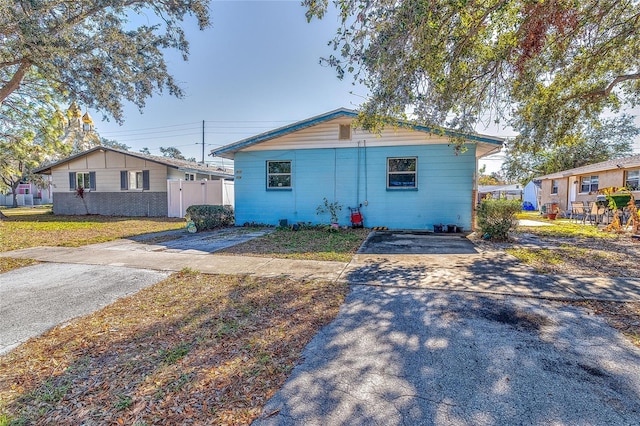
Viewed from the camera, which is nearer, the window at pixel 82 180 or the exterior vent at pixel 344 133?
the exterior vent at pixel 344 133

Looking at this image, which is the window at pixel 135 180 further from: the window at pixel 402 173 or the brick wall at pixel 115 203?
the window at pixel 402 173

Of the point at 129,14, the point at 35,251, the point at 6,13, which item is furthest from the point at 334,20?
the point at 35,251

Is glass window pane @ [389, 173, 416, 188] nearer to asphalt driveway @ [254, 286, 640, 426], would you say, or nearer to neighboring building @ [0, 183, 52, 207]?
asphalt driveway @ [254, 286, 640, 426]

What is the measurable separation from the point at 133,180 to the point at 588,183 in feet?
93.2

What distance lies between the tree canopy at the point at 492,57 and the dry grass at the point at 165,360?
168 inches

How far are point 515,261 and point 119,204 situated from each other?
20.4m

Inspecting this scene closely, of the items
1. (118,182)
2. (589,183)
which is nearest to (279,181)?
(118,182)

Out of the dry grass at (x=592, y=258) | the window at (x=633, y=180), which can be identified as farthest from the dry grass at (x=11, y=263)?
the window at (x=633, y=180)

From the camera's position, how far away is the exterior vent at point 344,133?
10672mm

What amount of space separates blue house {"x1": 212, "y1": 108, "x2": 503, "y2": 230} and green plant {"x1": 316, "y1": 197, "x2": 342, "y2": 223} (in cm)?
13

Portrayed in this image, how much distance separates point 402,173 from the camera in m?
10.4

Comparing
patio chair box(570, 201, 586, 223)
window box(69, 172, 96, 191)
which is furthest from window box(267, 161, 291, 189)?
window box(69, 172, 96, 191)

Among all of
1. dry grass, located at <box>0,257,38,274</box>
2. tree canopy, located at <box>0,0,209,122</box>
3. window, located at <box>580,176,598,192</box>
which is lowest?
dry grass, located at <box>0,257,38,274</box>

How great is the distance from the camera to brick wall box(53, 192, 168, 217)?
1753 cm
